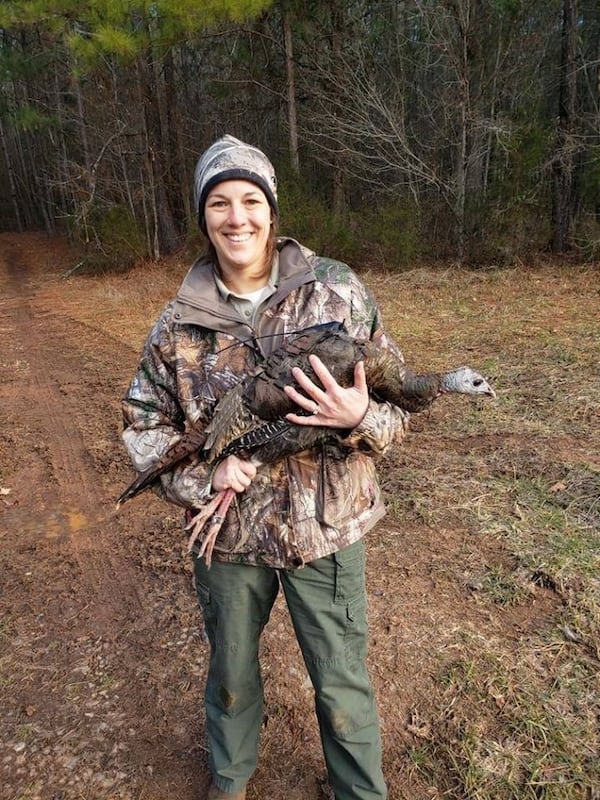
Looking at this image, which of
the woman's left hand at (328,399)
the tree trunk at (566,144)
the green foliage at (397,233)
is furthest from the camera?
the green foliage at (397,233)

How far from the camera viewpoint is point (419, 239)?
13.4 m

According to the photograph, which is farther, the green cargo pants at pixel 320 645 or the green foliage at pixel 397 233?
the green foliage at pixel 397 233

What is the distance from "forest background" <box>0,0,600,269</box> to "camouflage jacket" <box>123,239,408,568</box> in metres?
10.4

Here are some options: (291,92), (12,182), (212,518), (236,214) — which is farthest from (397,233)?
(12,182)

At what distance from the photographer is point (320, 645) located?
6.34ft

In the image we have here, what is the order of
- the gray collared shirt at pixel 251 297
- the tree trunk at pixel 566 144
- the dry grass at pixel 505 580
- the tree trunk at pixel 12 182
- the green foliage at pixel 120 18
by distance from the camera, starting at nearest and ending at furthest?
the gray collared shirt at pixel 251 297 → the dry grass at pixel 505 580 → the green foliage at pixel 120 18 → the tree trunk at pixel 566 144 → the tree trunk at pixel 12 182

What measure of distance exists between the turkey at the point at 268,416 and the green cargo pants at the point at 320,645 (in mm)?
242

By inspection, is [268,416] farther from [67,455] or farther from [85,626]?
[67,455]

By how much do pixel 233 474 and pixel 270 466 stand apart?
0.55 ft

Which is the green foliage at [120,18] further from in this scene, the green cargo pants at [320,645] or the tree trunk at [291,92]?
the green cargo pants at [320,645]

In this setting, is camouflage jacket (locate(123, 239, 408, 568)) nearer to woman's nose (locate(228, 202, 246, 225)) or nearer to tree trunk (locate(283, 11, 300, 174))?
woman's nose (locate(228, 202, 246, 225))

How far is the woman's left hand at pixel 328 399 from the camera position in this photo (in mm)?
1691

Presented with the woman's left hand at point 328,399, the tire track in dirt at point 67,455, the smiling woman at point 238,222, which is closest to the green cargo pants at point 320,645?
the woman's left hand at point 328,399

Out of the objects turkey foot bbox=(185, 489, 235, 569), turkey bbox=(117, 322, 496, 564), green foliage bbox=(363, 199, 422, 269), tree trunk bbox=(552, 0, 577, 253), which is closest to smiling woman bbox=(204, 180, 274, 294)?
turkey bbox=(117, 322, 496, 564)
